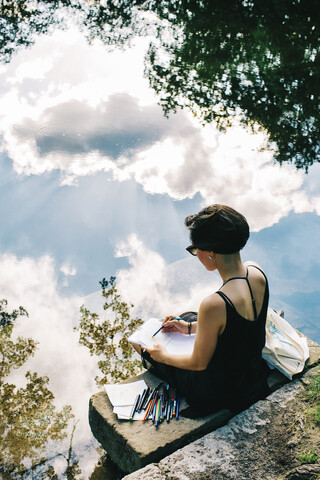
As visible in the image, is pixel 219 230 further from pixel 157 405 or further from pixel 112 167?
pixel 112 167

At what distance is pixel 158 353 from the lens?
206cm

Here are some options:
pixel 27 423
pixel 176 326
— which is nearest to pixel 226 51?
pixel 176 326

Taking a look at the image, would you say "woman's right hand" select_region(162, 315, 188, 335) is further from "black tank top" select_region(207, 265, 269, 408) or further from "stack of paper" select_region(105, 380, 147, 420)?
"black tank top" select_region(207, 265, 269, 408)

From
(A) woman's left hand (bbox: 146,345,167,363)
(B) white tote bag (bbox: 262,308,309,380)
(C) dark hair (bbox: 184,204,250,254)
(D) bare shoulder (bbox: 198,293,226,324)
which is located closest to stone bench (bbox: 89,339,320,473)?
(B) white tote bag (bbox: 262,308,309,380)

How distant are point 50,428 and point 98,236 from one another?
2.31 meters

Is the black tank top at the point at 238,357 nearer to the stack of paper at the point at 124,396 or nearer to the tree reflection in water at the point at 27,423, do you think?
the stack of paper at the point at 124,396

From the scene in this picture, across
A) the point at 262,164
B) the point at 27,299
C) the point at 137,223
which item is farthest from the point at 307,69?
the point at 27,299

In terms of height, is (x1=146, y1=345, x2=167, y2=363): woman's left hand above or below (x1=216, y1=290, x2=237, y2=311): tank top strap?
above

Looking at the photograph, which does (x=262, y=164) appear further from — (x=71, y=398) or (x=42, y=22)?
(x=42, y=22)

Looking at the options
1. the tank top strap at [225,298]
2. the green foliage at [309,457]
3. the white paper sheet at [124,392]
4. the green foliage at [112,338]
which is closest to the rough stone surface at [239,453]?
the green foliage at [309,457]

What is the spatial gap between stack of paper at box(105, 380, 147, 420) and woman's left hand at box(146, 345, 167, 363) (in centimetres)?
25

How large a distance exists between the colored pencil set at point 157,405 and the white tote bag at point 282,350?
64 centimetres

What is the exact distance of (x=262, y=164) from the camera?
534cm

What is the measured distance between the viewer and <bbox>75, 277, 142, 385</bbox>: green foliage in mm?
2986
